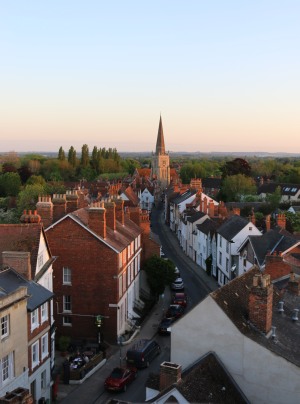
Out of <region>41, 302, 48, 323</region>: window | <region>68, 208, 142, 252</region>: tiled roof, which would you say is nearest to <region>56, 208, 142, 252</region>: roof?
<region>68, 208, 142, 252</region>: tiled roof

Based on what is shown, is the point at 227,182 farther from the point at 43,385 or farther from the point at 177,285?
the point at 43,385

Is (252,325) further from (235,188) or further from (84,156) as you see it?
(84,156)

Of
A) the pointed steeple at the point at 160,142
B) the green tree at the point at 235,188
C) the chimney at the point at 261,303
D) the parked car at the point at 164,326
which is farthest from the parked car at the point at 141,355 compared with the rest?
the pointed steeple at the point at 160,142

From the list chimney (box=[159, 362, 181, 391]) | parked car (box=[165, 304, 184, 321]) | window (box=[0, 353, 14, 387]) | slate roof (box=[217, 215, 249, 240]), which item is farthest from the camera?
slate roof (box=[217, 215, 249, 240])

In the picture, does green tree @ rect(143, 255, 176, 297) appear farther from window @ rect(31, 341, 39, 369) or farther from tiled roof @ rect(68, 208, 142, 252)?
window @ rect(31, 341, 39, 369)

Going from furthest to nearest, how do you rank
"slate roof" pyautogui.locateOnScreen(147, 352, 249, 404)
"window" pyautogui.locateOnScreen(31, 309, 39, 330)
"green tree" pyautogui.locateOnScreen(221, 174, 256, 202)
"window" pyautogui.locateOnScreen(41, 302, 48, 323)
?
"green tree" pyautogui.locateOnScreen(221, 174, 256, 202)
"window" pyautogui.locateOnScreen(41, 302, 48, 323)
"window" pyautogui.locateOnScreen(31, 309, 39, 330)
"slate roof" pyautogui.locateOnScreen(147, 352, 249, 404)

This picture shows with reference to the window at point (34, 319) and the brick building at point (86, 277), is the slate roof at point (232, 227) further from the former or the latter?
the window at point (34, 319)

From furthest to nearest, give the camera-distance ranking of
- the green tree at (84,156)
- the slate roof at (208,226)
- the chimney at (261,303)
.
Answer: the green tree at (84,156)
the slate roof at (208,226)
the chimney at (261,303)
